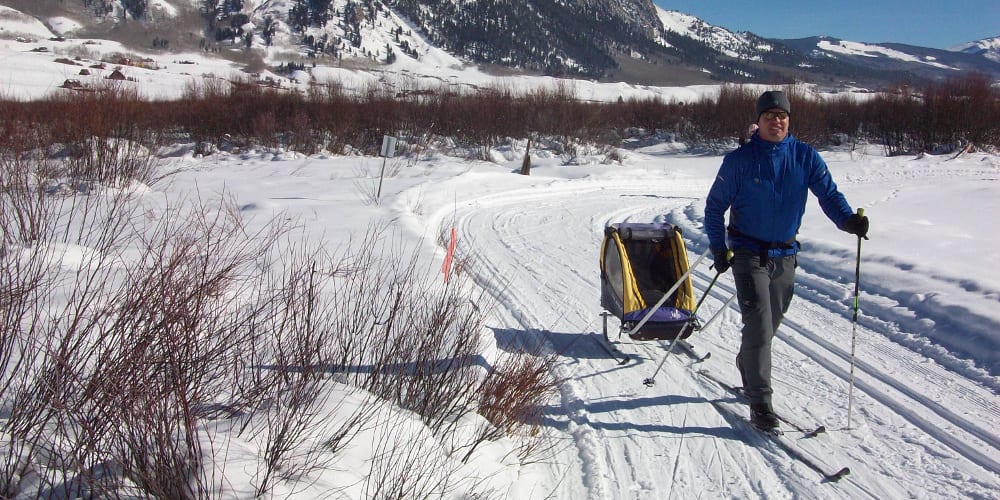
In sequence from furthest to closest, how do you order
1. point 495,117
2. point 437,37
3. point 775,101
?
point 437,37 → point 495,117 → point 775,101

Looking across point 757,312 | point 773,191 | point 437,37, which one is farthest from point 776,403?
point 437,37

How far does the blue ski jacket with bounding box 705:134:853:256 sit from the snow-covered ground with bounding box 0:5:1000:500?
1.19m

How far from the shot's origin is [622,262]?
489 centimetres

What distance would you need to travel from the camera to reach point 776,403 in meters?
4.06

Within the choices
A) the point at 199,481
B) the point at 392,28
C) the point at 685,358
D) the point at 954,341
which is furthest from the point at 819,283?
the point at 392,28

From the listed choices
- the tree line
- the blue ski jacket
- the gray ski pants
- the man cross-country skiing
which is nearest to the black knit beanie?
the man cross-country skiing

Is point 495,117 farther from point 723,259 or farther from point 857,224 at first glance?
point 857,224

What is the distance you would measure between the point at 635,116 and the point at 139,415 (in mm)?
38985

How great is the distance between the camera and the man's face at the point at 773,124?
3.60 metres

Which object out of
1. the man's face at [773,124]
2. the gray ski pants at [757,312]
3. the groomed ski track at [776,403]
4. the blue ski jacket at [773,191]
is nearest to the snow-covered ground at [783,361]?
the groomed ski track at [776,403]

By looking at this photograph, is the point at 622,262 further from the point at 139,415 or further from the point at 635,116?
the point at 635,116

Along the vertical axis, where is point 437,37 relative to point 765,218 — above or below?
above

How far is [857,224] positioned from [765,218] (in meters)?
0.52

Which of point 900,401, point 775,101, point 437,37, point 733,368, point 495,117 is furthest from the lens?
point 437,37
